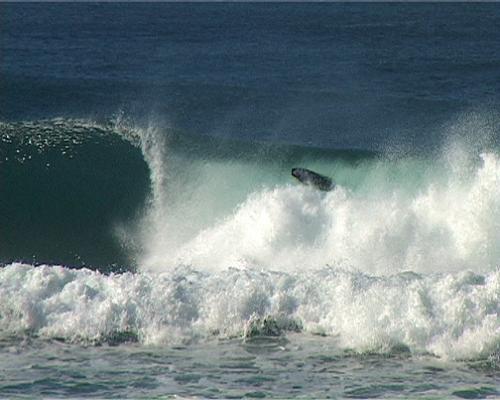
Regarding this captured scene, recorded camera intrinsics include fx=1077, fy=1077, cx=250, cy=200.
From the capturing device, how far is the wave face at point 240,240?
51.4ft

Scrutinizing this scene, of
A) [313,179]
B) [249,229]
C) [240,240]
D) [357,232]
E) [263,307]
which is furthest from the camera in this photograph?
[313,179]

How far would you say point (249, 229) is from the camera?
19.9 m

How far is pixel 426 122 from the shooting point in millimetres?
27703

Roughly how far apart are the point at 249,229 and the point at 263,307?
4.01 metres

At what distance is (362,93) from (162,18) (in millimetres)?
28288

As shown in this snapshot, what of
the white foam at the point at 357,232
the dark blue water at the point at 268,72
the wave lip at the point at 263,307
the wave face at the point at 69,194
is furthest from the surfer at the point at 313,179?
the wave lip at the point at 263,307

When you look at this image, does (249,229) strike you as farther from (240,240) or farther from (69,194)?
(69,194)

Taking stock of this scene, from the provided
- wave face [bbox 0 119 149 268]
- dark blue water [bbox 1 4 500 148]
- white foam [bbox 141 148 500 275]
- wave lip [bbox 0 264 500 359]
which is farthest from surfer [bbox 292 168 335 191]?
wave lip [bbox 0 264 500 359]

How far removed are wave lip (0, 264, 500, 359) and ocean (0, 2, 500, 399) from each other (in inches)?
1.2

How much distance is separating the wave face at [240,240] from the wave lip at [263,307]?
0.02m

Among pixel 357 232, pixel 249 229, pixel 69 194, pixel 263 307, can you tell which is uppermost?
pixel 69 194

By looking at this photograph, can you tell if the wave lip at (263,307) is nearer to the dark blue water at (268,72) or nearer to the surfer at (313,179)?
the surfer at (313,179)

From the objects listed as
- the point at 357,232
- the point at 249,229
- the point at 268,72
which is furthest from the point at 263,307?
the point at 268,72

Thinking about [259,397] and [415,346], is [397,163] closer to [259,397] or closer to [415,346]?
[415,346]
